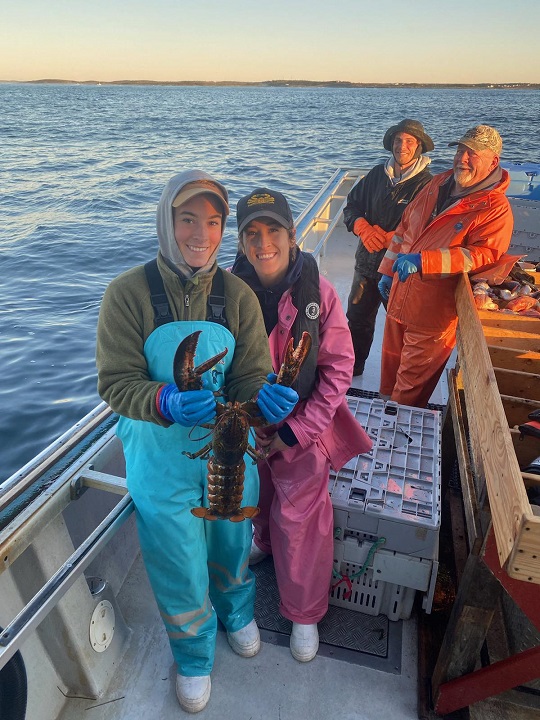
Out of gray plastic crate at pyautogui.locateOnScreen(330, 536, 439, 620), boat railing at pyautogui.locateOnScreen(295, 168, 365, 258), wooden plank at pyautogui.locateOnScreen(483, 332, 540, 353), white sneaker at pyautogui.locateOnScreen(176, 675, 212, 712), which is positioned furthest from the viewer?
boat railing at pyautogui.locateOnScreen(295, 168, 365, 258)

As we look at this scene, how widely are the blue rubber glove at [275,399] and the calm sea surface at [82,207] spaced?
193 inches

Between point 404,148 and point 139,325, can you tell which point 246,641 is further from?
point 404,148

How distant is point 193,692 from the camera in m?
2.68

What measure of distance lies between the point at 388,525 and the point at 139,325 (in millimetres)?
1843

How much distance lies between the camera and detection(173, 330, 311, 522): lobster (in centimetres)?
216

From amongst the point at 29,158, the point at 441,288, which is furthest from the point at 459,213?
the point at 29,158

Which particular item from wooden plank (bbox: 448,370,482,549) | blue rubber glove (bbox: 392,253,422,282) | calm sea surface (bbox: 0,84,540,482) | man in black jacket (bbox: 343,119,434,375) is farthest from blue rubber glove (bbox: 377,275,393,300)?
calm sea surface (bbox: 0,84,540,482)

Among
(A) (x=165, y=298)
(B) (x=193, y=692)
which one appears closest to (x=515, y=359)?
(A) (x=165, y=298)

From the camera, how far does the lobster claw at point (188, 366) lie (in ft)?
6.83

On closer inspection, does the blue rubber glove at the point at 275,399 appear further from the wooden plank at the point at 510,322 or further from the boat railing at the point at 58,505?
the wooden plank at the point at 510,322

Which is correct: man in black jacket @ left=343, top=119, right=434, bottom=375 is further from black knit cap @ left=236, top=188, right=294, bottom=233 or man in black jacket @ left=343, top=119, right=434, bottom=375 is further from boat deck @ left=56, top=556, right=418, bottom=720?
boat deck @ left=56, top=556, right=418, bottom=720

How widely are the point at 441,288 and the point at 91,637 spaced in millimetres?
3385

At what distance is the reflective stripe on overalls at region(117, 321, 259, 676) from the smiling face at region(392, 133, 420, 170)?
317 cm

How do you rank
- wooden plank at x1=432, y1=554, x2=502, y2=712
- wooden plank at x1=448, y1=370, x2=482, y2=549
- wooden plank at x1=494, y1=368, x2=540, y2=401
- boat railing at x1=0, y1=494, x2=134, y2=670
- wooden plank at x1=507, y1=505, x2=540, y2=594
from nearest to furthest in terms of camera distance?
wooden plank at x1=507, y1=505, x2=540, y2=594 → boat railing at x1=0, y1=494, x2=134, y2=670 → wooden plank at x1=432, y1=554, x2=502, y2=712 → wooden plank at x1=448, y1=370, x2=482, y2=549 → wooden plank at x1=494, y1=368, x2=540, y2=401
